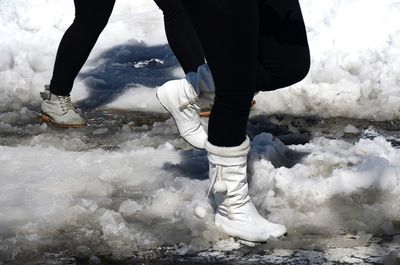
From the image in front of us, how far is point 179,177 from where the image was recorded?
3.87m

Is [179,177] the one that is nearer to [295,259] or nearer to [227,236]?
[227,236]

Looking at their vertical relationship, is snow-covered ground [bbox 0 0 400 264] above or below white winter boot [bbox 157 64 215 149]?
below

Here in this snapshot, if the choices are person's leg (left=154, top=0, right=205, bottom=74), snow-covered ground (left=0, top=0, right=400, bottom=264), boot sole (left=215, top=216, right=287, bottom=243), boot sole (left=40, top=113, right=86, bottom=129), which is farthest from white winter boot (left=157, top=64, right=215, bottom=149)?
boot sole (left=40, top=113, right=86, bottom=129)

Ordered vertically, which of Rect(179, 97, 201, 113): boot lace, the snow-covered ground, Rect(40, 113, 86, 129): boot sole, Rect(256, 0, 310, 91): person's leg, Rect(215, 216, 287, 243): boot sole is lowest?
Rect(40, 113, 86, 129): boot sole

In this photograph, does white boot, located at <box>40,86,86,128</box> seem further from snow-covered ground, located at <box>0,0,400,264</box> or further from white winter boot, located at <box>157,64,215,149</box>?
white winter boot, located at <box>157,64,215,149</box>

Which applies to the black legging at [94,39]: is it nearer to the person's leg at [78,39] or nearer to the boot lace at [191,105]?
the person's leg at [78,39]

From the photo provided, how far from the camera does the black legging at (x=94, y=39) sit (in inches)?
196

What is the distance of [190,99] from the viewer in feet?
11.8

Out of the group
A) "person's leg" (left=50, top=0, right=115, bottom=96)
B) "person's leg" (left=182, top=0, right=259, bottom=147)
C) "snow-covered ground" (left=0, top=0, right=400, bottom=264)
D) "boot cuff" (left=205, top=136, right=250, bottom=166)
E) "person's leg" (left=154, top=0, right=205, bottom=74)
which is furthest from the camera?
"person's leg" (left=154, top=0, right=205, bottom=74)

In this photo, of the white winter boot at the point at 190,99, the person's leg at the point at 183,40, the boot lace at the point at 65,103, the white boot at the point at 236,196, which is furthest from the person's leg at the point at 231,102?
the boot lace at the point at 65,103

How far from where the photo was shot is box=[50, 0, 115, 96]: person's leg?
491 cm

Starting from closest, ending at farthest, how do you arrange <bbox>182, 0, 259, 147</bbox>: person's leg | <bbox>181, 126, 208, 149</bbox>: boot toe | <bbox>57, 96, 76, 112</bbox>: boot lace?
1. <bbox>182, 0, 259, 147</bbox>: person's leg
2. <bbox>181, 126, 208, 149</bbox>: boot toe
3. <bbox>57, 96, 76, 112</bbox>: boot lace

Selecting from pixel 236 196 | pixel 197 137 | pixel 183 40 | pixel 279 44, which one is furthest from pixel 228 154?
pixel 183 40

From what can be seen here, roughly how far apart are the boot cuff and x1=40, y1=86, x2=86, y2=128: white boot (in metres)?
2.17
